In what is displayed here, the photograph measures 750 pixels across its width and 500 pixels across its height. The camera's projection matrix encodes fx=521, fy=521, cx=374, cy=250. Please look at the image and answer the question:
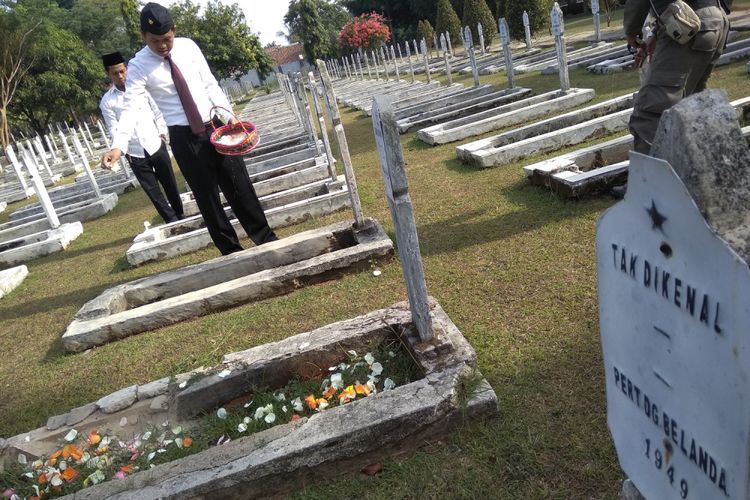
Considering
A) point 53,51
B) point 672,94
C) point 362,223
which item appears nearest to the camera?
point 672,94

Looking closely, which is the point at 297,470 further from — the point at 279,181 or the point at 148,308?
the point at 279,181

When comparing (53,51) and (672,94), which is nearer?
(672,94)

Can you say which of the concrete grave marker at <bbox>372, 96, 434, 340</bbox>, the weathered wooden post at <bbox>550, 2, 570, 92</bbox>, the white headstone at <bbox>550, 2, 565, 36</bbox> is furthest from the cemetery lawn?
the white headstone at <bbox>550, 2, 565, 36</bbox>

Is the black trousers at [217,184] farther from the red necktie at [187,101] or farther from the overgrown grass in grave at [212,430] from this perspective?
the overgrown grass in grave at [212,430]

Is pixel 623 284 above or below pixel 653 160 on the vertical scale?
below

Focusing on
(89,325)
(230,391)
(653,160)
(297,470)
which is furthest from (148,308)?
(653,160)

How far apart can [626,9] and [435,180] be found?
281 cm

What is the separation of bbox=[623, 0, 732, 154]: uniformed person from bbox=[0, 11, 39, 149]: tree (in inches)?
803

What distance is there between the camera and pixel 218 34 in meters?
29.9

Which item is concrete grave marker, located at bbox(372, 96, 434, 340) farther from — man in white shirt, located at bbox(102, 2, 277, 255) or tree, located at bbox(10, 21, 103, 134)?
tree, located at bbox(10, 21, 103, 134)

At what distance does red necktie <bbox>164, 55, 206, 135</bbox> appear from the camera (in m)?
3.82

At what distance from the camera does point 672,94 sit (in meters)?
2.98

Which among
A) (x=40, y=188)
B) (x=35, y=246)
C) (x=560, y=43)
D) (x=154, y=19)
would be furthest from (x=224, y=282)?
(x=560, y=43)

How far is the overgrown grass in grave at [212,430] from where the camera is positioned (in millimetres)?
2367
